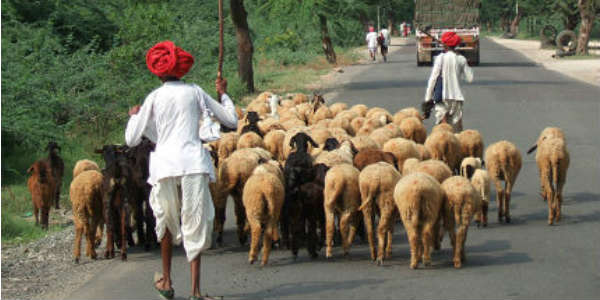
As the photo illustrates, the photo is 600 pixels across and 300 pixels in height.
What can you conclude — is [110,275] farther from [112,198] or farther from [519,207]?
[519,207]

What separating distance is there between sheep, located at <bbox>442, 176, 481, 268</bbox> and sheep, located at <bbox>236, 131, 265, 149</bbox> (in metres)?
3.50

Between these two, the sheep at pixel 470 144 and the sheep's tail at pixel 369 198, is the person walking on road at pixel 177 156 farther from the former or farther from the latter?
the sheep at pixel 470 144

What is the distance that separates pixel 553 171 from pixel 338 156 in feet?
7.45

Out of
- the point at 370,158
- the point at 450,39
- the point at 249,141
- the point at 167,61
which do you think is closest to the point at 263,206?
the point at 167,61

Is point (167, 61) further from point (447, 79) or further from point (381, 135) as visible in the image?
point (447, 79)

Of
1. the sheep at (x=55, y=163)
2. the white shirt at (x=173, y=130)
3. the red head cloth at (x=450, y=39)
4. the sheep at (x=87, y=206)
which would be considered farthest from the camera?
the red head cloth at (x=450, y=39)

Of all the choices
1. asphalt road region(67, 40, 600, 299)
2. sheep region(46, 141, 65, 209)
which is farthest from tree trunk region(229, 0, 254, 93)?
sheep region(46, 141, 65, 209)

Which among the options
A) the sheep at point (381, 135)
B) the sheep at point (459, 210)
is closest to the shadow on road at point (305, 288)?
the sheep at point (459, 210)

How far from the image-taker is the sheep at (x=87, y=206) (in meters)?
8.64

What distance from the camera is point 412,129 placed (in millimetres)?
12500

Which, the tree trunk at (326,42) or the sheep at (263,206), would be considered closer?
the sheep at (263,206)

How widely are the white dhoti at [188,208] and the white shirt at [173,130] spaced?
0.27ft

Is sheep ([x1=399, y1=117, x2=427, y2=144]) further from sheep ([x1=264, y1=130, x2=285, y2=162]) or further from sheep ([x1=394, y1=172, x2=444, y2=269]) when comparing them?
sheep ([x1=394, y1=172, x2=444, y2=269])

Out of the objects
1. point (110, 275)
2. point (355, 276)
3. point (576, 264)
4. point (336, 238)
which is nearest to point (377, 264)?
point (355, 276)
